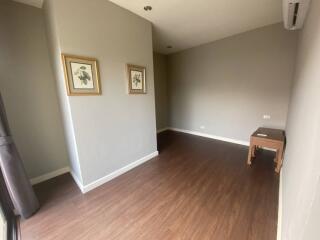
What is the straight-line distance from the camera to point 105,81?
211 centimetres

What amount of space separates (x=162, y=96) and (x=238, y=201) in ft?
12.2

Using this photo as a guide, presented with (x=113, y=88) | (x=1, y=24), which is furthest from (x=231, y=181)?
(x=1, y=24)

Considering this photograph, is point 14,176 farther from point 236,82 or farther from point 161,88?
point 236,82

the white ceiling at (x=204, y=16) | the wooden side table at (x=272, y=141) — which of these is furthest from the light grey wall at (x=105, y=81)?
the wooden side table at (x=272, y=141)

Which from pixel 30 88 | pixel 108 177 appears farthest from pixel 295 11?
pixel 30 88

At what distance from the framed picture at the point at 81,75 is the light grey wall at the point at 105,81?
0.08m

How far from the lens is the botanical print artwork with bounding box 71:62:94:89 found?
5.96ft

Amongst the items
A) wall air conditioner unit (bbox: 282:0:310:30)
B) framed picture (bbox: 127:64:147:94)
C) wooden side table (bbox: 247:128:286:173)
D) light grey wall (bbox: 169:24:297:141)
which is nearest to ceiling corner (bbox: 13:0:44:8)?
framed picture (bbox: 127:64:147:94)

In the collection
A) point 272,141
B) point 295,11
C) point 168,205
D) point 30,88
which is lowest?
point 168,205

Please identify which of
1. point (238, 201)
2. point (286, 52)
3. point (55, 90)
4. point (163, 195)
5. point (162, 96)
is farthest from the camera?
point (162, 96)

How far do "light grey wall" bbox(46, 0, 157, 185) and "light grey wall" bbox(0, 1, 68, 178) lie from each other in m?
0.39

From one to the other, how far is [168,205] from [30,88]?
2560mm

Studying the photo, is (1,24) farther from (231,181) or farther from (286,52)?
(286,52)

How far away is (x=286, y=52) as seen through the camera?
110 inches
